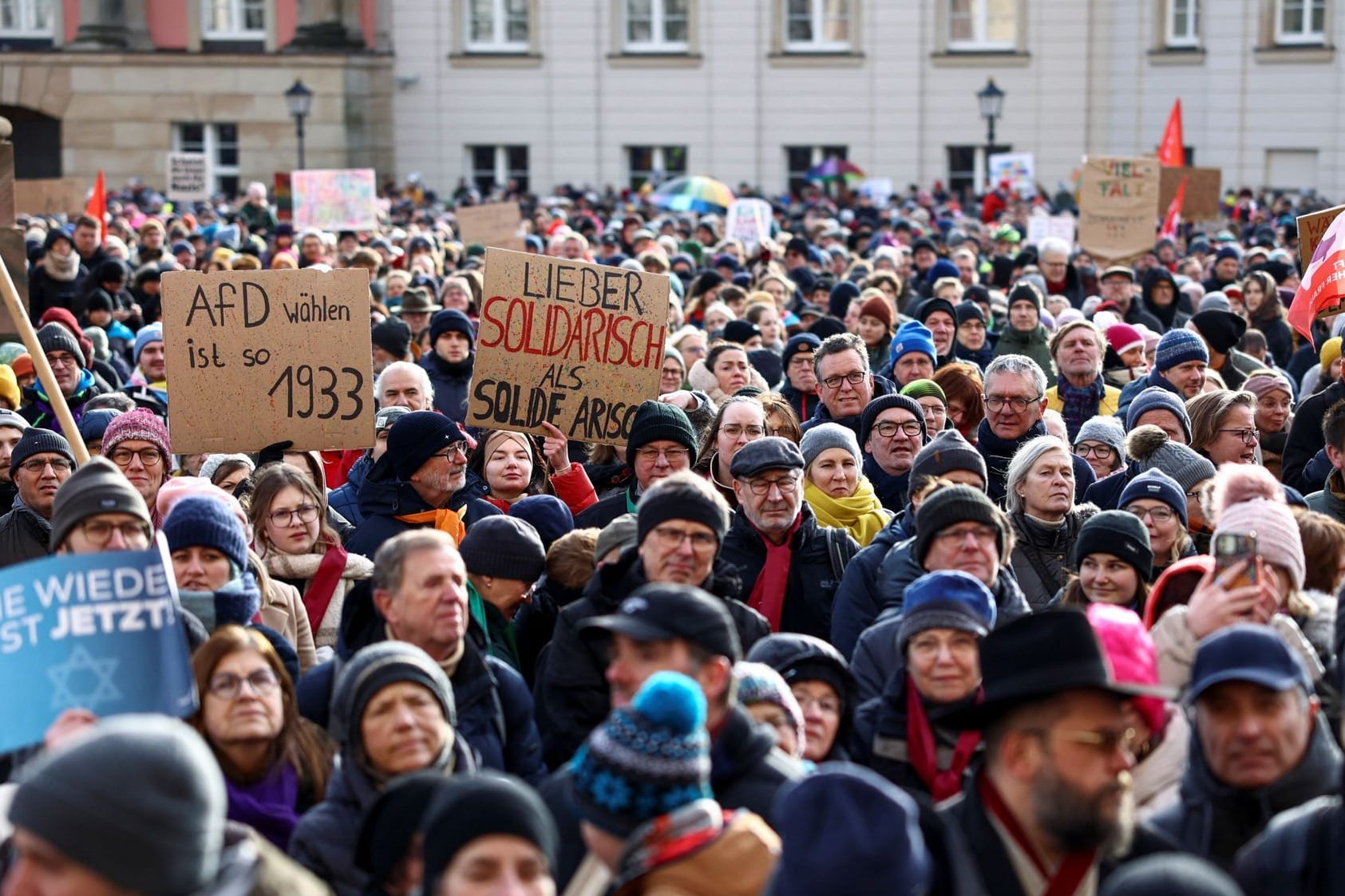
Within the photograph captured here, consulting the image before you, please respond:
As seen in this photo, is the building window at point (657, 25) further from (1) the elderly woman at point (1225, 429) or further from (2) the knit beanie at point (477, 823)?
(2) the knit beanie at point (477, 823)

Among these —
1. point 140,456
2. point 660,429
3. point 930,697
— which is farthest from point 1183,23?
point 930,697

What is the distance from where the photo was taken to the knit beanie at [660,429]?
7.97 meters

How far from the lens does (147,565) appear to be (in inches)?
199

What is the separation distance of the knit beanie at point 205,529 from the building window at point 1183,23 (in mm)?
32924

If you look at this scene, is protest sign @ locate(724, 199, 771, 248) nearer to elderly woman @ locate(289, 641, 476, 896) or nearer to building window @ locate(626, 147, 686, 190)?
building window @ locate(626, 147, 686, 190)

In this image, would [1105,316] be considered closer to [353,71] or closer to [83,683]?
[83,683]

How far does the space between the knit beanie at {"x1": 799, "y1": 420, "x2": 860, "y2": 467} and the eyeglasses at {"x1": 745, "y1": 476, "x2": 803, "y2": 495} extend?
0.96 m

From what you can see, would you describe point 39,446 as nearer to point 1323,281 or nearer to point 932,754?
point 932,754

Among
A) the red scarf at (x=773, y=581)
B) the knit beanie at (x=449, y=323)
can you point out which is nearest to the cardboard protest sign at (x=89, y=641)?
the red scarf at (x=773, y=581)

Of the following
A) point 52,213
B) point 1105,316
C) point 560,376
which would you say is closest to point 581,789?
point 560,376

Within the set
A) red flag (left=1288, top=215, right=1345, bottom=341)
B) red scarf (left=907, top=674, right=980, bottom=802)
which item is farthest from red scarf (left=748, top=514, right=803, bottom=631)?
red flag (left=1288, top=215, right=1345, bottom=341)

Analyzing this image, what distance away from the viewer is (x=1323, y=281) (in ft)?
33.6

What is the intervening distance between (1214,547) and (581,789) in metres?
2.15

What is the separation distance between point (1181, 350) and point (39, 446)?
220 inches
